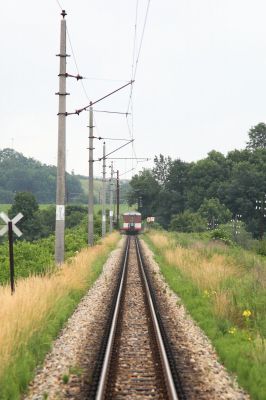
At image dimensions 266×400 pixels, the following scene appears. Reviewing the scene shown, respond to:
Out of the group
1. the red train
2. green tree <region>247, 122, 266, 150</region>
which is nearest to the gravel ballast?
the red train

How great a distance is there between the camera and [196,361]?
27.3 feet

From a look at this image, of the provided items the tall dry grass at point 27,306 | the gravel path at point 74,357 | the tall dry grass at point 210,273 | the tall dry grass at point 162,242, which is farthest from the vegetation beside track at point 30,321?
the tall dry grass at point 162,242

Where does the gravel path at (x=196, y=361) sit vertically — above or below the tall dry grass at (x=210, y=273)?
below

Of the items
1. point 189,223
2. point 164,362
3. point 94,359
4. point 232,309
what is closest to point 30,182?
point 189,223

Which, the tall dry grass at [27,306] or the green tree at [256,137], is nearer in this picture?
the tall dry grass at [27,306]

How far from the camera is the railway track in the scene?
680 cm

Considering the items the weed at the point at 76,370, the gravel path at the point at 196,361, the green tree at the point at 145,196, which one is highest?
the green tree at the point at 145,196

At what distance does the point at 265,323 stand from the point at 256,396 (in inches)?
140

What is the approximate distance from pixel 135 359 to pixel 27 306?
9.63 ft

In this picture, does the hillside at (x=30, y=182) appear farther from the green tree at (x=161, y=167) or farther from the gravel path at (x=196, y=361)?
the gravel path at (x=196, y=361)

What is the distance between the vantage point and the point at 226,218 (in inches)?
3401

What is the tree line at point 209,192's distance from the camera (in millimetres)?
85625

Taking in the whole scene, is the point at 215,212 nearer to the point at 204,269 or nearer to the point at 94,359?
the point at 204,269

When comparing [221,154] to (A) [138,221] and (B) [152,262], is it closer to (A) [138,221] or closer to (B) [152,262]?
(A) [138,221]
